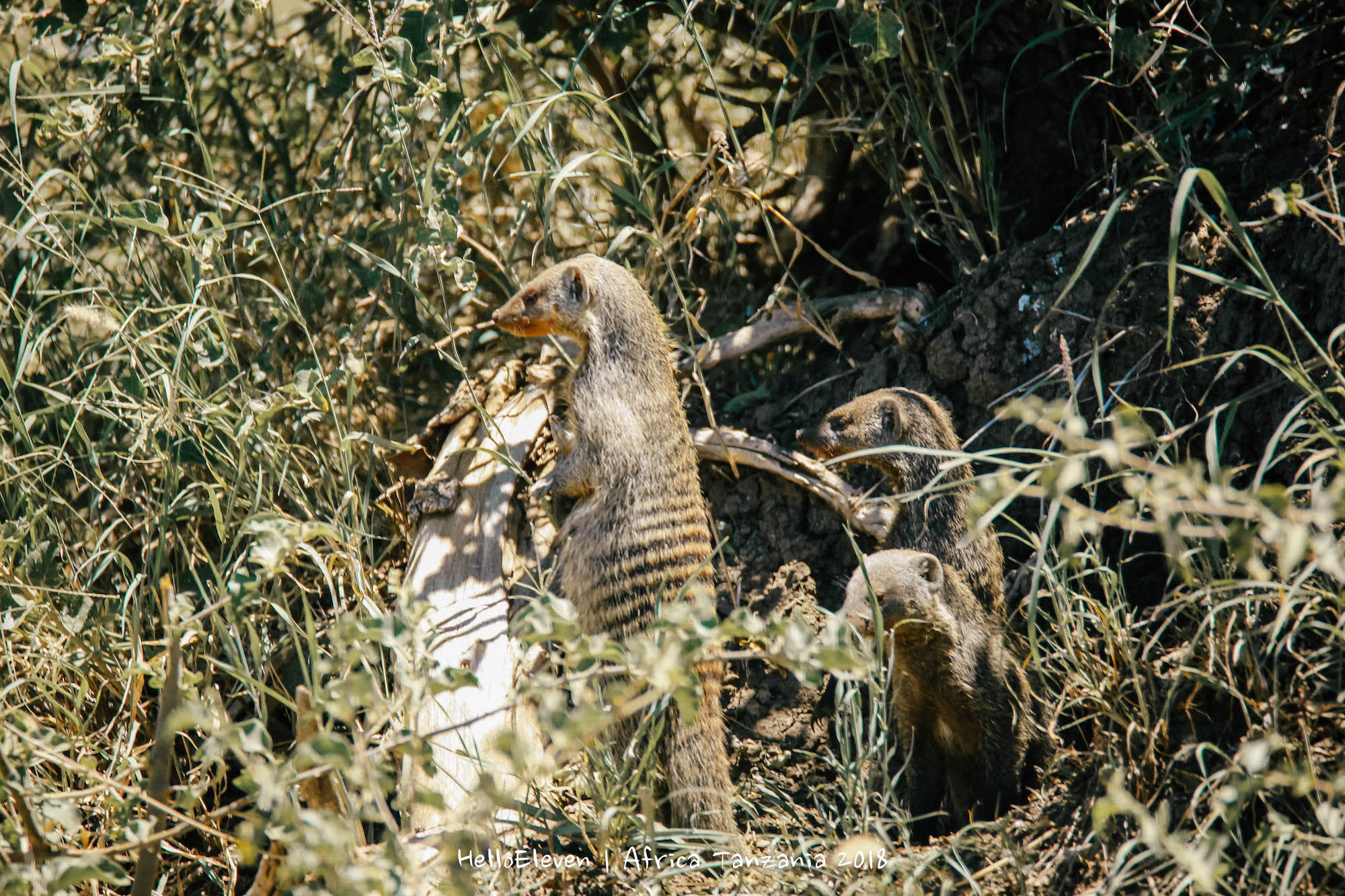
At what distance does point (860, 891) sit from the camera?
195cm

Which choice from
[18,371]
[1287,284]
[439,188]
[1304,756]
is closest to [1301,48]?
[1287,284]

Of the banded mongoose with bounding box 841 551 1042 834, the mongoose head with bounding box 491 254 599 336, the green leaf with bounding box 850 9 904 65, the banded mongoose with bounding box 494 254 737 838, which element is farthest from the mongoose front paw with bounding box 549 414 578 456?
the green leaf with bounding box 850 9 904 65

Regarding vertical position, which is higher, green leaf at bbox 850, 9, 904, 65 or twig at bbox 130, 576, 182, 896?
green leaf at bbox 850, 9, 904, 65

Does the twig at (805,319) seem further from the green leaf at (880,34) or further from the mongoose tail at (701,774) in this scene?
the mongoose tail at (701,774)

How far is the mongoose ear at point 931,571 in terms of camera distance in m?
2.24

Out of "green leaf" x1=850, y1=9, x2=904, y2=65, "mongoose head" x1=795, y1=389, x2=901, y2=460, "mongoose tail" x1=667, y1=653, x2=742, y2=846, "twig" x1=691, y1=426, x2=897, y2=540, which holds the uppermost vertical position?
"green leaf" x1=850, y1=9, x2=904, y2=65

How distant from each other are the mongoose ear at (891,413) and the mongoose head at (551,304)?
0.92 metres

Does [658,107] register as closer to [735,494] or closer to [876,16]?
[876,16]

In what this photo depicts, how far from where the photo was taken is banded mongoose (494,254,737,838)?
243cm

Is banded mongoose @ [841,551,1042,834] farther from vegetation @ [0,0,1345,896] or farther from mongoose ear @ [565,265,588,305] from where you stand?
mongoose ear @ [565,265,588,305]

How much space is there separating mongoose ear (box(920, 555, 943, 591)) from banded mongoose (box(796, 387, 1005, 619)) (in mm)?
142

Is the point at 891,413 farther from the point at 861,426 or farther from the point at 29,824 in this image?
the point at 29,824

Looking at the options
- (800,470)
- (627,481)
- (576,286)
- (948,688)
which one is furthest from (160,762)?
(800,470)

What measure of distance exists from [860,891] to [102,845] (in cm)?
157
